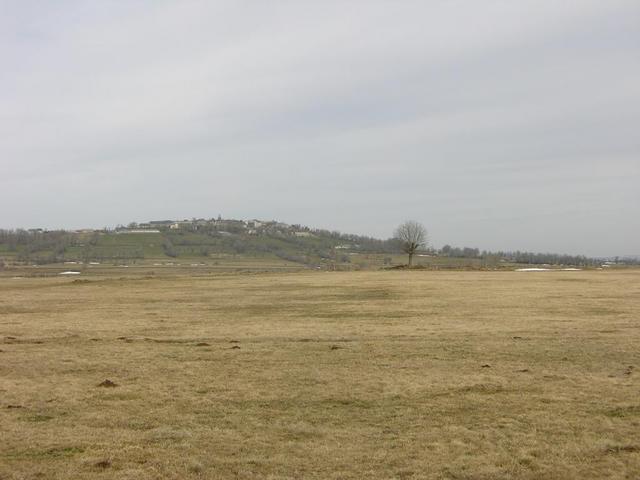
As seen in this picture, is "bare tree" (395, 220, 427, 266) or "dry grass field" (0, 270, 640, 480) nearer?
"dry grass field" (0, 270, 640, 480)

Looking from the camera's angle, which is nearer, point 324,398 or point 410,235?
point 324,398

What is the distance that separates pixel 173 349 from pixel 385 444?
10.6m

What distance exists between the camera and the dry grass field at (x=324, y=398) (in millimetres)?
8109

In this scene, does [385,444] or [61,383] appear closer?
[385,444]

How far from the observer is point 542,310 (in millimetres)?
27984

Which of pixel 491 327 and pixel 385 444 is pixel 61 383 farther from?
pixel 491 327

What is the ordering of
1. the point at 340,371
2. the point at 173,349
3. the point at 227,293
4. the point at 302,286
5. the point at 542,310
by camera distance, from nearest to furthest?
1. the point at 340,371
2. the point at 173,349
3. the point at 542,310
4. the point at 227,293
5. the point at 302,286

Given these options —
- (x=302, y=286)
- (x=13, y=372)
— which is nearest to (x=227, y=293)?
(x=302, y=286)

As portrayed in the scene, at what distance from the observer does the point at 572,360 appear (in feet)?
50.5

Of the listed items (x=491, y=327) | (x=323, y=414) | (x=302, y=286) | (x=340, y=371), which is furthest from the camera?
(x=302, y=286)

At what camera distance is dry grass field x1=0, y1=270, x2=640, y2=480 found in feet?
26.6

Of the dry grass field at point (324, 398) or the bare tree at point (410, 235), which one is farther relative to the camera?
the bare tree at point (410, 235)

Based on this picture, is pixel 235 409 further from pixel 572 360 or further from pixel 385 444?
pixel 572 360

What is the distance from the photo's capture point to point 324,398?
11625 millimetres
